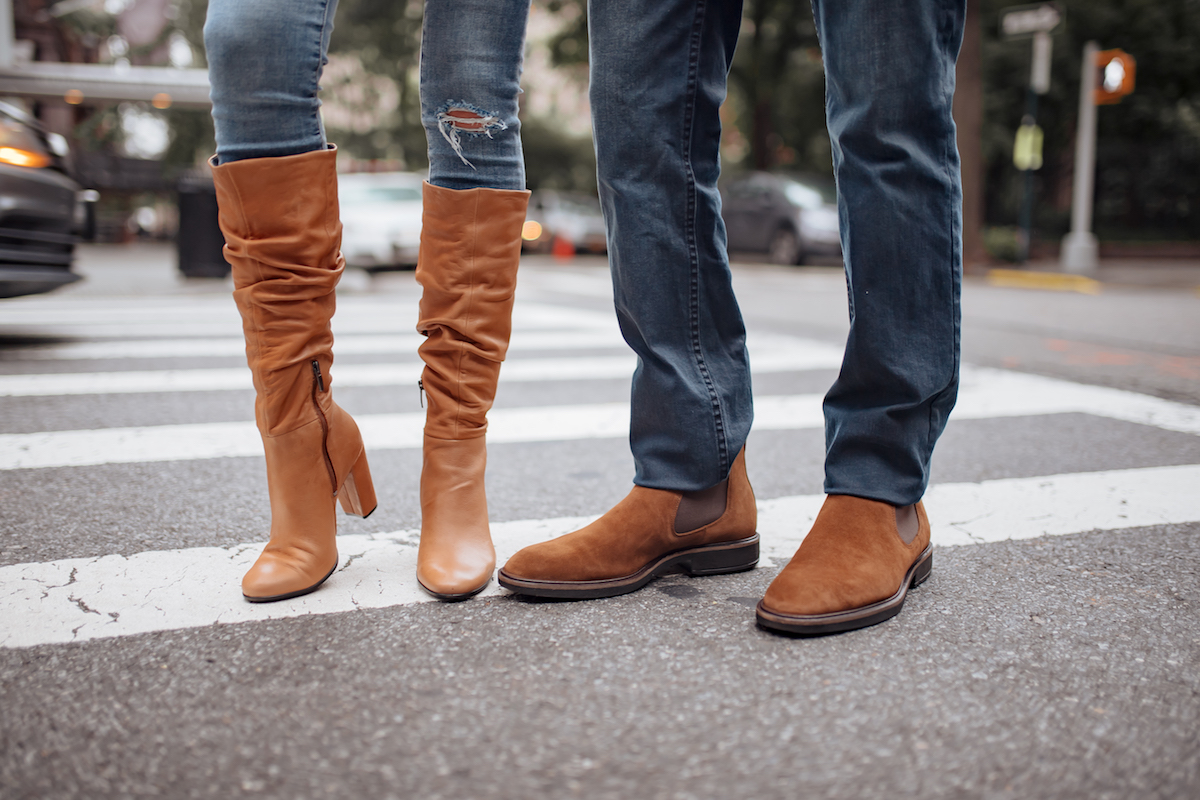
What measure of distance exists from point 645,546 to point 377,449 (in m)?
1.38

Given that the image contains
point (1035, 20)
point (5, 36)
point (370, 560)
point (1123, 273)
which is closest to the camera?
point (370, 560)

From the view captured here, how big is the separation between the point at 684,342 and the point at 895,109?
1.62 ft

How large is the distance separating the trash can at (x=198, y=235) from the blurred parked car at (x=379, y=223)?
→ 6.42 ft

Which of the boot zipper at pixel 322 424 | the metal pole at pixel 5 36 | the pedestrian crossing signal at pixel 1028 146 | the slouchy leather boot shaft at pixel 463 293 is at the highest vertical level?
the metal pole at pixel 5 36

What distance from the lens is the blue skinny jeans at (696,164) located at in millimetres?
1446

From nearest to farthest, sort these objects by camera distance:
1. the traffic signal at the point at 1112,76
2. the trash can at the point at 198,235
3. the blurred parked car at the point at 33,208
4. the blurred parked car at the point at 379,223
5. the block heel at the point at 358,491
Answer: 1. the block heel at the point at 358,491
2. the blurred parked car at the point at 33,208
3. the trash can at the point at 198,235
4. the blurred parked car at the point at 379,223
5. the traffic signal at the point at 1112,76

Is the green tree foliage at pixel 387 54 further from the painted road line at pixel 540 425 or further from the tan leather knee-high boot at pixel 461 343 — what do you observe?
the tan leather knee-high boot at pixel 461 343

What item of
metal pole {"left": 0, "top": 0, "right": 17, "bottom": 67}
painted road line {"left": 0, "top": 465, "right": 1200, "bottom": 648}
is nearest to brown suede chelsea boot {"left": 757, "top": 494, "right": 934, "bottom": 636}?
painted road line {"left": 0, "top": 465, "right": 1200, "bottom": 648}

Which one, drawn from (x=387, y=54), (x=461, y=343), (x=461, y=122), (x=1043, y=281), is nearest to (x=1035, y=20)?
(x=1043, y=281)

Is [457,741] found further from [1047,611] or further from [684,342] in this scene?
[1047,611]

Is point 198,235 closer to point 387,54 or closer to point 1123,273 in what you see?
point 1123,273

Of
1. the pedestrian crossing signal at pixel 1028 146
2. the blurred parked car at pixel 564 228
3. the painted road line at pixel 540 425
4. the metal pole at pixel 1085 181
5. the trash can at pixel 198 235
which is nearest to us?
the painted road line at pixel 540 425

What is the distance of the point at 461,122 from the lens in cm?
160

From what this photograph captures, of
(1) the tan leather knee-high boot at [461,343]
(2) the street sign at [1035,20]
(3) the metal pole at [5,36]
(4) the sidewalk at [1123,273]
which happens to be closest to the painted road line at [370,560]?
(1) the tan leather knee-high boot at [461,343]
